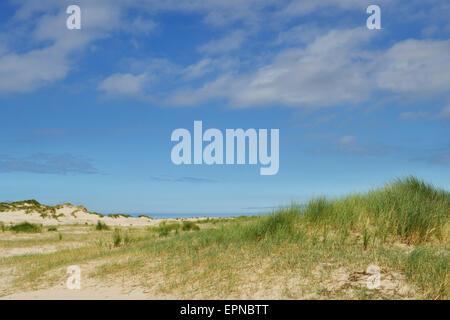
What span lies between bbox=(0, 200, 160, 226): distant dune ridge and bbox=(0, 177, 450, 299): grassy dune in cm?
2377

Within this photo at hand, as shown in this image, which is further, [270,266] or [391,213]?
[391,213]

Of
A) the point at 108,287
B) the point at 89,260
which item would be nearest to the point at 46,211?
the point at 89,260

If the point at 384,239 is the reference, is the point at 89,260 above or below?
below

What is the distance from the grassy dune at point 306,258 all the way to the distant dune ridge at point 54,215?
23.8 meters

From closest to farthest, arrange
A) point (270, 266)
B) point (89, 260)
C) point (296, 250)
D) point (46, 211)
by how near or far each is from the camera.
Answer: point (270, 266) < point (296, 250) < point (89, 260) < point (46, 211)

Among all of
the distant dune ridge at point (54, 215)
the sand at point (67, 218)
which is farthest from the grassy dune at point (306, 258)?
the distant dune ridge at point (54, 215)

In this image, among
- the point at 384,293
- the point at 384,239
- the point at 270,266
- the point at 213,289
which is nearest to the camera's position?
the point at 384,293

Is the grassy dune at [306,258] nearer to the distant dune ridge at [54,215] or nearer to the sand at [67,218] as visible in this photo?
the sand at [67,218]

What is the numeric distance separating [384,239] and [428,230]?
4.51ft

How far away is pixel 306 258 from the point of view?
309 inches

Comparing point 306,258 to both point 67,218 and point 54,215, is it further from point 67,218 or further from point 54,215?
point 67,218

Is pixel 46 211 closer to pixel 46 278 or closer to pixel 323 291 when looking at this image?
pixel 46 278

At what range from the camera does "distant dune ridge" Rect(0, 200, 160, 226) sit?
117 ft

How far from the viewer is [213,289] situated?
275 inches
